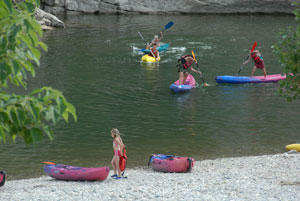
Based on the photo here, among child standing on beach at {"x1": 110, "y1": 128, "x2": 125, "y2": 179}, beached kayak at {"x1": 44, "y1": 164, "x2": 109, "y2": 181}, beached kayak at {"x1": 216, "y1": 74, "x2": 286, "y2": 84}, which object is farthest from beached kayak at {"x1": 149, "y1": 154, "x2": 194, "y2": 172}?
beached kayak at {"x1": 216, "y1": 74, "x2": 286, "y2": 84}

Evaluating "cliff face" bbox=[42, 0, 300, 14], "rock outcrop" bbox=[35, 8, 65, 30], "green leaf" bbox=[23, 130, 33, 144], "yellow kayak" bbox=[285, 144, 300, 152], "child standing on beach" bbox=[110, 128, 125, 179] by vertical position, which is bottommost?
"yellow kayak" bbox=[285, 144, 300, 152]

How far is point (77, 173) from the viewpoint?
9.74 m

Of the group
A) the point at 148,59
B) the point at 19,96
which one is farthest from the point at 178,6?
the point at 19,96

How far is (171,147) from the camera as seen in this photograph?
12711 mm

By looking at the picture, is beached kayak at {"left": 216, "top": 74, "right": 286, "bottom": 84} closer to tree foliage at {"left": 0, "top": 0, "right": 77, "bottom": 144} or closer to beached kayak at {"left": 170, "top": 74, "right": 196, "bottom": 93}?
beached kayak at {"left": 170, "top": 74, "right": 196, "bottom": 93}

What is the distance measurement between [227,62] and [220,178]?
13.3 m

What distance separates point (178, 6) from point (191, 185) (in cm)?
3247

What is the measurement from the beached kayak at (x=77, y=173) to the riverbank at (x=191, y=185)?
0.11 meters

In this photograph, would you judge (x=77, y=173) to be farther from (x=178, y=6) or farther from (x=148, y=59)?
(x=178, y=6)

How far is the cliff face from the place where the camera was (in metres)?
40.1

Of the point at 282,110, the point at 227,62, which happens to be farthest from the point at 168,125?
the point at 227,62

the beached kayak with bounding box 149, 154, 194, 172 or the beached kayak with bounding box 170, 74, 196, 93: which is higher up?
the beached kayak with bounding box 170, 74, 196, 93

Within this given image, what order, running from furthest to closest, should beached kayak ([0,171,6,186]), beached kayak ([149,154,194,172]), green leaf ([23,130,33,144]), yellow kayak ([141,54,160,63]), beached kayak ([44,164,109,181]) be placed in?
yellow kayak ([141,54,160,63])
beached kayak ([149,154,194,172])
beached kayak ([44,164,109,181])
beached kayak ([0,171,6,186])
green leaf ([23,130,33,144])

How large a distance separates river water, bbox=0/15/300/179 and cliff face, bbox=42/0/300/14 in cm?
1169
